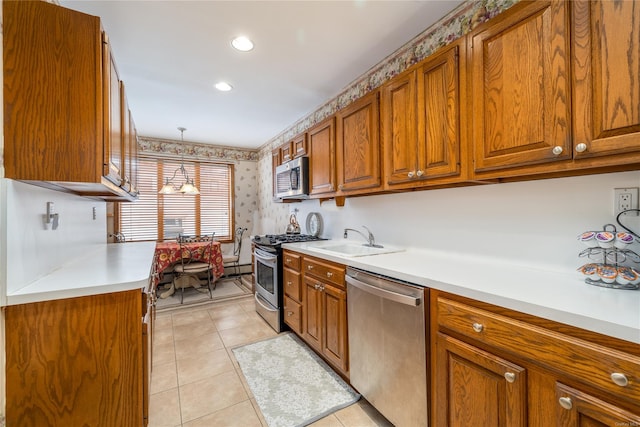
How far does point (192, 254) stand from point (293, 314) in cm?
207

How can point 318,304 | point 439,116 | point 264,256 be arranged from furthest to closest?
point 264,256 → point 318,304 → point 439,116

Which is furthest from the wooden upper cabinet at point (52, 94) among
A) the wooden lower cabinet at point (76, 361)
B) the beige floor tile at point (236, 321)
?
the beige floor tile at point (236, 321)

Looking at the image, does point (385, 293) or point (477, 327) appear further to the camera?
point (385, 293)

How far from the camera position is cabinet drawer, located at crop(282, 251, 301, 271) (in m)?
2.42

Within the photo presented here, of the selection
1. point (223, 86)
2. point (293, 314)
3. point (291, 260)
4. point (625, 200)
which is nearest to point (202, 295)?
point (293, 314)

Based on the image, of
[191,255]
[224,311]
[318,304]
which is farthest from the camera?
[191,255]

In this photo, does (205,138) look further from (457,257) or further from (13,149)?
(457,257)

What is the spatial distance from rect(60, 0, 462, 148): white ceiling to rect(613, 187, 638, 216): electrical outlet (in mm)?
1365

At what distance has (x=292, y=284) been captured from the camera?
2518 mm

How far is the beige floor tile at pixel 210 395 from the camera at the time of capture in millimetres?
1674

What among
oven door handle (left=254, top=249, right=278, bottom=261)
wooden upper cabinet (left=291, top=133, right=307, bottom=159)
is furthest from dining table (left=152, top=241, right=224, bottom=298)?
wooden upper cabinet (left=291, top=133, right=307, bottom=159)

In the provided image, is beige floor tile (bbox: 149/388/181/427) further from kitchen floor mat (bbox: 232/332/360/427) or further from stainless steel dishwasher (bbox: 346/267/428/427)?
stainless steel dishwasher (bbox: 346/267/428/427)

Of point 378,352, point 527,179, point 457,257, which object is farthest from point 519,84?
point 378,352

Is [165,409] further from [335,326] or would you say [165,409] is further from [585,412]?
[585,412]
